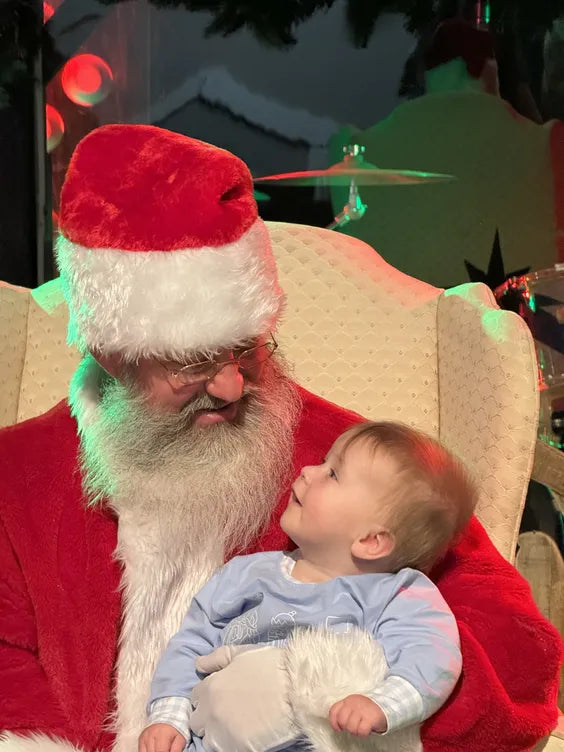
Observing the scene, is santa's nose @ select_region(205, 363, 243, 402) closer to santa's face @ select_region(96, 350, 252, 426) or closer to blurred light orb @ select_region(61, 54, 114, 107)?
santa's face @ select_region(96, 350, 252, 426)

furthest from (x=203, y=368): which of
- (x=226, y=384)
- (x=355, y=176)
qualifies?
(x=355, y=176)

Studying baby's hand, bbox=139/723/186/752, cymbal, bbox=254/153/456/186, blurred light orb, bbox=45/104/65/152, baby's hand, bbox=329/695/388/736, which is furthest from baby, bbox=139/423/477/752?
blurred light orb, bbox=45/104/65/152

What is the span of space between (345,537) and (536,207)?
85.6 inches

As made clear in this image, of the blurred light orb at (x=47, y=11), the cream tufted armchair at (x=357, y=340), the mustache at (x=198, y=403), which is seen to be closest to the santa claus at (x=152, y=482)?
the mustache at (x=198, y=403)

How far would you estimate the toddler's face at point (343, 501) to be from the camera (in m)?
1.30

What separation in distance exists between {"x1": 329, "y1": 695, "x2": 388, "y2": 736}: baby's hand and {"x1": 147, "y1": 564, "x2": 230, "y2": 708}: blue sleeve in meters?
0.29

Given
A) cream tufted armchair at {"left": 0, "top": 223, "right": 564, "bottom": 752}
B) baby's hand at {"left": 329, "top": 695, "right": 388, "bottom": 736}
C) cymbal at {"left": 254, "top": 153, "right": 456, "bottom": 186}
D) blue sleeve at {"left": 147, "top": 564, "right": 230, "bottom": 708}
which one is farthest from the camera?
cymbal at {"left": 254, "top": 153, "right": 456, "bottom": 186}

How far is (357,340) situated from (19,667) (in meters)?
0.91

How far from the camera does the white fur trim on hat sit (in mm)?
1347

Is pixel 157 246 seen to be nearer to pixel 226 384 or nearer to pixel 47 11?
pixel 226 384

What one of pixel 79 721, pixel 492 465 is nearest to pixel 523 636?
pixel 492 465

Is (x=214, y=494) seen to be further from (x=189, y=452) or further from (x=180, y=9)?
(x=180, y=9)

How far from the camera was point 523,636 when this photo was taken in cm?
127

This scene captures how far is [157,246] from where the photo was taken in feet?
4.42
